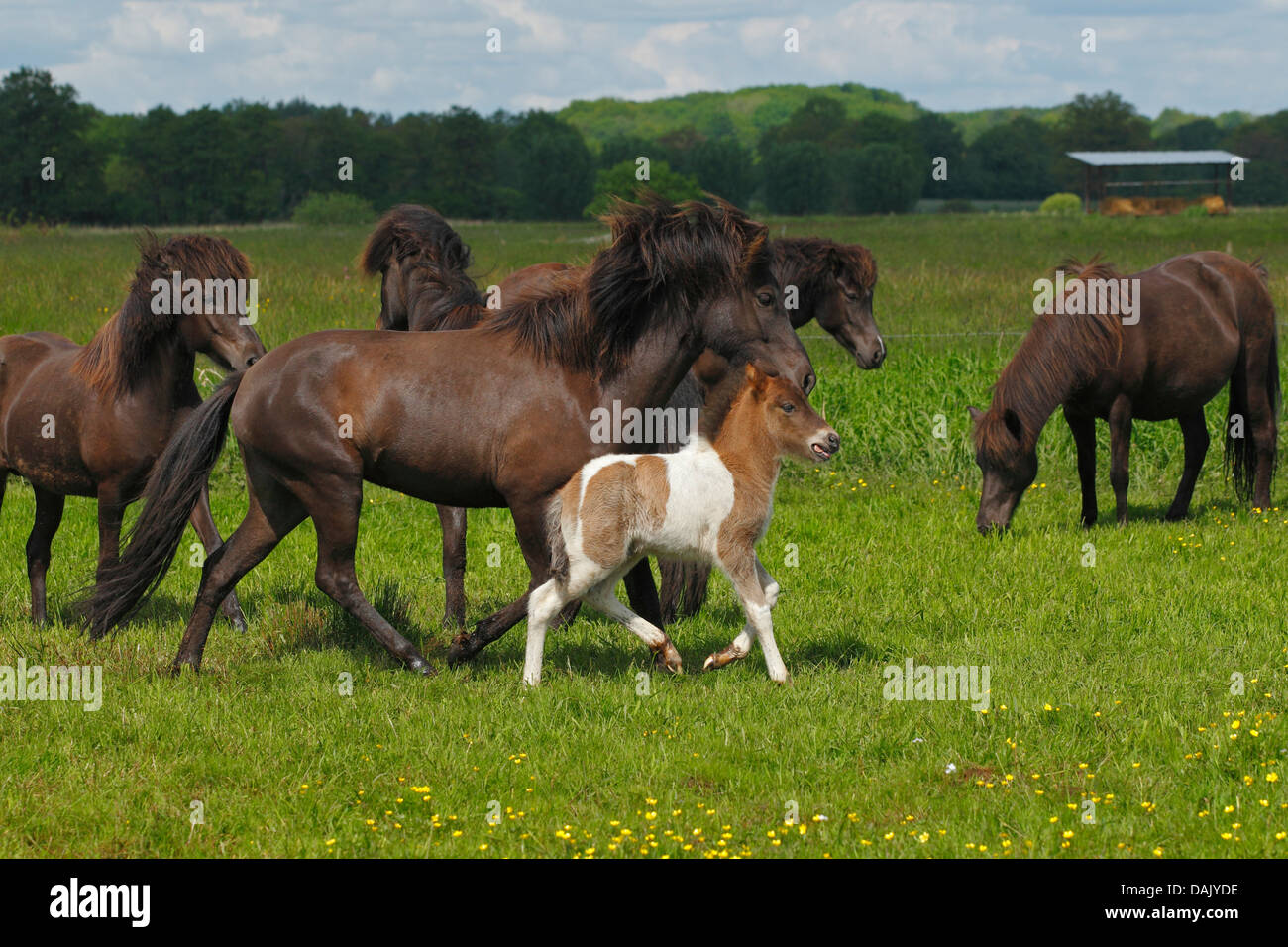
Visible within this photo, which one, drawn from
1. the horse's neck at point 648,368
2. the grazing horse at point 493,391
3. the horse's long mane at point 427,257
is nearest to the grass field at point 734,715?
the grazing horse at point 493,391

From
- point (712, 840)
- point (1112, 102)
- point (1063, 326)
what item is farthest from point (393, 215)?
point (1112, 102)

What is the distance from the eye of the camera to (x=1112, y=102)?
394 ft

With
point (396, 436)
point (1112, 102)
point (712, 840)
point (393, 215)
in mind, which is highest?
point (1112, 102)

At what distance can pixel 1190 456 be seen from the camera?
11.4 metres

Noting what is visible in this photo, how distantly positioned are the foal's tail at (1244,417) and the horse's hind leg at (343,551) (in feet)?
26.4

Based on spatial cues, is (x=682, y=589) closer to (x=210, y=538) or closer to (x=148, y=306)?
(x=210, y=538)

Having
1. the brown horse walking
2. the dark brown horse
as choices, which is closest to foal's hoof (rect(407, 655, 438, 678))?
the dark brown horse

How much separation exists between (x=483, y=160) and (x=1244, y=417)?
87379mm

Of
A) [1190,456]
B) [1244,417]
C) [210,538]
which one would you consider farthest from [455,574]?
[1244,417]

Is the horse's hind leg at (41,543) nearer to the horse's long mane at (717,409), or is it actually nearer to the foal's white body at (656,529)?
the foal's white body at (656,529)

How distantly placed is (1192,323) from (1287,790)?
22.3 feet

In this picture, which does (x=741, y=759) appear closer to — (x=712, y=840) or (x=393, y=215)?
(x=712, y=840)

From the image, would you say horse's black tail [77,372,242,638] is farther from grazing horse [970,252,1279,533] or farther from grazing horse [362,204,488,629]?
grazing horse [970,252,1279,533]

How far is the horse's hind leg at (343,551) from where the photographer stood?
664cm
